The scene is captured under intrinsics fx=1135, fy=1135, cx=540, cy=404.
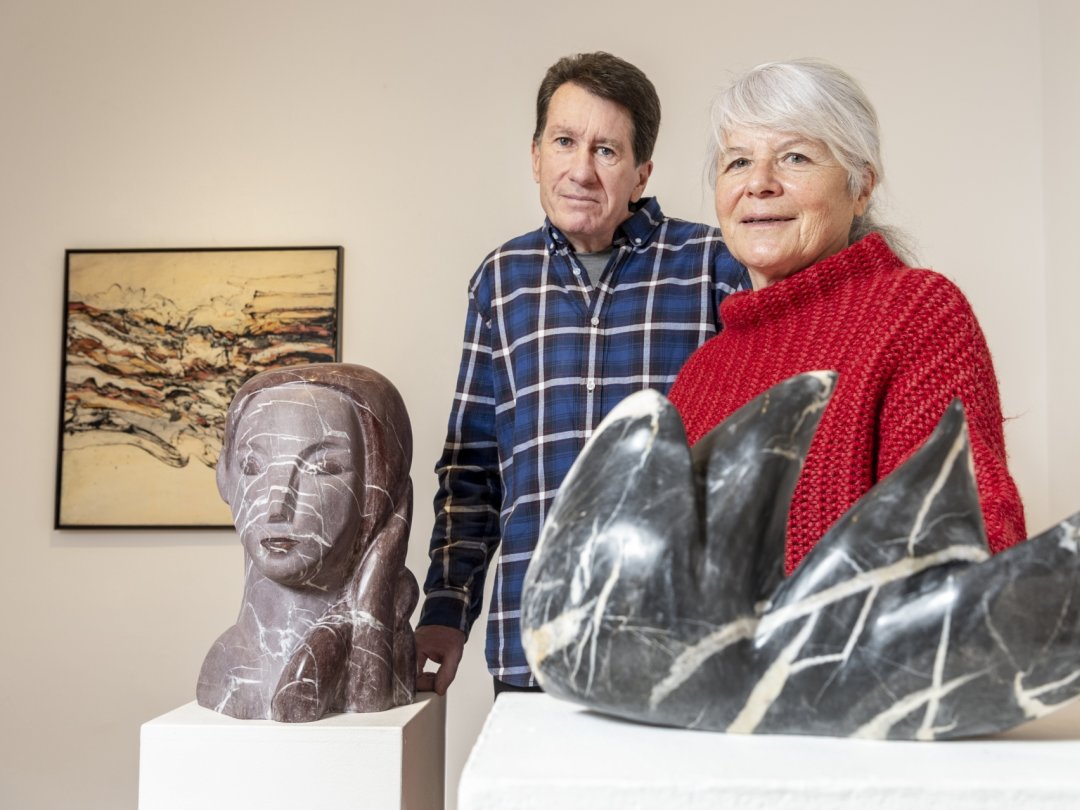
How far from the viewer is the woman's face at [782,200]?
1.31m

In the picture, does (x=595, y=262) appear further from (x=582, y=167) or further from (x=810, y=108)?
(x=810, y=108)

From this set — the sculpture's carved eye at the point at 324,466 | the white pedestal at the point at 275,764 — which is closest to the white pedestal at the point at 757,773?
the white pedestal at the point at 275,764

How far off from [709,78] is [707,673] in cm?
276

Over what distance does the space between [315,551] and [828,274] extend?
41.9 inches

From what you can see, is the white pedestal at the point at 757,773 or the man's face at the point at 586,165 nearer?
the white pedestal at the point at 757,773

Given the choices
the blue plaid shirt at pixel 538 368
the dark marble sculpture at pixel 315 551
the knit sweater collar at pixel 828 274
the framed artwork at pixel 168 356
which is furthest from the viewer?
the framed artwork at pixel 168 356

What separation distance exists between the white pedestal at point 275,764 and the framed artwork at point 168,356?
61.6 inches

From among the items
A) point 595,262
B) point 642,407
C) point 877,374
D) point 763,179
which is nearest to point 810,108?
point 763,179

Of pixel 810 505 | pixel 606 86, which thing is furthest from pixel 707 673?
pixel 606 86

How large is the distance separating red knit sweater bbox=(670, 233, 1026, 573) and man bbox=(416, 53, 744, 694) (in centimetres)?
81

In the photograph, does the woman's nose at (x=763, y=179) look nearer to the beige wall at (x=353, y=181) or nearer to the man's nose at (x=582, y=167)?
the man's nose at (x=582, y=167)

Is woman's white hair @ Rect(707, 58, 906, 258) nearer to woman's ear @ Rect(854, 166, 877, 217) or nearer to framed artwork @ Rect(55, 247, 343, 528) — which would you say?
woman's ear @ Rect(854, 166, 877, 217)

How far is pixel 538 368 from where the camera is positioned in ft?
6.83

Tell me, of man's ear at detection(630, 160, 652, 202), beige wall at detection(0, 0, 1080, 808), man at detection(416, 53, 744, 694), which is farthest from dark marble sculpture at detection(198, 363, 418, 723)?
beige wall at detection(0, 0, 1080, 808)
